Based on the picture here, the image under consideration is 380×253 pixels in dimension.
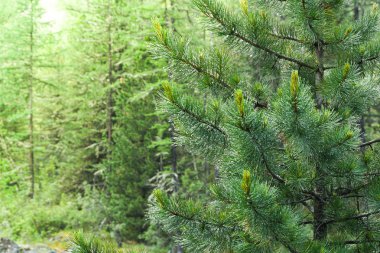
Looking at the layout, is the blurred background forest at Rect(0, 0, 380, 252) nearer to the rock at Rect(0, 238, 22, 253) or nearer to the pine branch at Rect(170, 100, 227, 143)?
the rock at Rect(0, 238, 22, 253)

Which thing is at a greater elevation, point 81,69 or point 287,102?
point 287,102

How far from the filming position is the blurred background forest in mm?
12422

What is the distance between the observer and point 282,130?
2.81m

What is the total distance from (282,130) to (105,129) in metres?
13.3

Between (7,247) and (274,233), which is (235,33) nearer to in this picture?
(274,233)

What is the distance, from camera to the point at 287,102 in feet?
8.39

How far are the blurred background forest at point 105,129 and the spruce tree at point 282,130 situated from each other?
7.70 m

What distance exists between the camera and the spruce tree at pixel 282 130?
2.75 meters

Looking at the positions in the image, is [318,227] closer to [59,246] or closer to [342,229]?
[342,229]

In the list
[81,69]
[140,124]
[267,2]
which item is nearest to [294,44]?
[267,2]

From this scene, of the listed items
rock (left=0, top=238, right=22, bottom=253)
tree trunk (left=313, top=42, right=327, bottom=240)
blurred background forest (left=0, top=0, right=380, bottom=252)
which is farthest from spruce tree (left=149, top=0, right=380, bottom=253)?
blurred background forest (left=0, top=0, right=380, bottom=252)

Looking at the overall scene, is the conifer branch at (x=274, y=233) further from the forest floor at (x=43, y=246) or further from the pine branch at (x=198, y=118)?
the forest floor at (x=43, y=246)

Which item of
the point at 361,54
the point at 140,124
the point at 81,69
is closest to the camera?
the point at 361,54

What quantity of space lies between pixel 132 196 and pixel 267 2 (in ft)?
36.1
